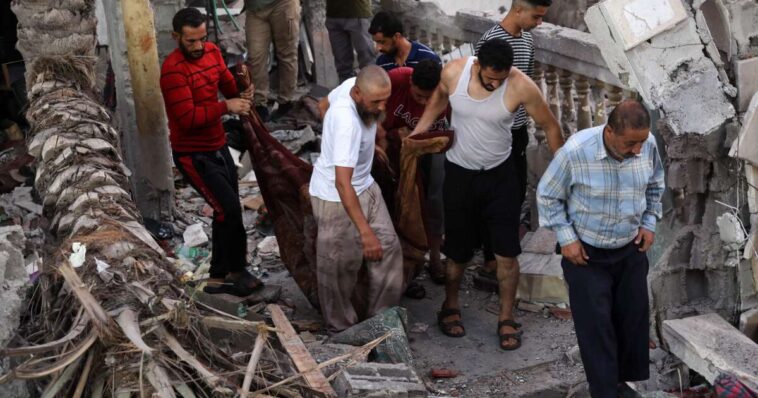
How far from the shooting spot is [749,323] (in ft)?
19.4

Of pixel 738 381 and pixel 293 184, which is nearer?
pixel 738 381

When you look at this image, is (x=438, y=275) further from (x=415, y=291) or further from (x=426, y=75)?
(x=426, y=75)

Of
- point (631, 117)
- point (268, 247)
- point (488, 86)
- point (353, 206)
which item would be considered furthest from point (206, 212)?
point (631, 117)

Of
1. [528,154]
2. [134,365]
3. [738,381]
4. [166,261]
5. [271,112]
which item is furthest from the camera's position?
[271,112]

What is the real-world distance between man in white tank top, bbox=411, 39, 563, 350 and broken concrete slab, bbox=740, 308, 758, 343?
1.42 metres

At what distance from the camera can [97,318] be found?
Answer: 394 centimetres

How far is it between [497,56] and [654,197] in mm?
1251

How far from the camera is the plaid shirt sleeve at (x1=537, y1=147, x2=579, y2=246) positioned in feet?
17.2

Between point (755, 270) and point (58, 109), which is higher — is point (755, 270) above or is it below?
below

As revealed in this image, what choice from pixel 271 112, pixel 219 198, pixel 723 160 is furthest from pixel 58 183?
pixel 271 112

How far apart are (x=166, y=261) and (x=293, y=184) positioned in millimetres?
2213

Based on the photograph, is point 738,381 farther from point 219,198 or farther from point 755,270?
point 219,198

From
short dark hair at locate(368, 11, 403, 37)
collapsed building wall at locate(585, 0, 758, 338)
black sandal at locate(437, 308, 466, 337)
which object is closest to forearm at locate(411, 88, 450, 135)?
short dark hair at locate(368, 11, 403, 37)

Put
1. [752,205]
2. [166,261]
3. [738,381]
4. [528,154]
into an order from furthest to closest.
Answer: [528,154], [752,205], [738,381], [166,261]
